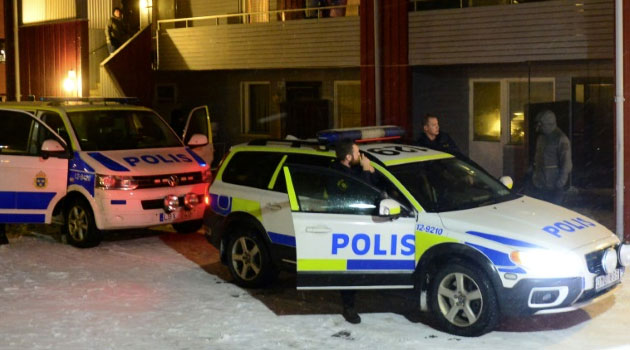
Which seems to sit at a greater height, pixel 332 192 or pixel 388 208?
pixel 332 192

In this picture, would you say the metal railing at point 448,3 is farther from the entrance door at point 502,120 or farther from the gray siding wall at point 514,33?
the entrance door at point 502,120

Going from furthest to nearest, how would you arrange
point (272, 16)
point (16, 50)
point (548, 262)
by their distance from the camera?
1. point (16, 50)
2. point (272, 16)
3. point (548, 262)

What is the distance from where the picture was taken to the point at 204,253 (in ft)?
40.5

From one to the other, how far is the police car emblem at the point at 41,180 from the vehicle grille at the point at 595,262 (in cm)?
753

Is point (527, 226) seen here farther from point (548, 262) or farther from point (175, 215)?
point (175, 215)

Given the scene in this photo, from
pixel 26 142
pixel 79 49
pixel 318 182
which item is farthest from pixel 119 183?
pixel 79 49

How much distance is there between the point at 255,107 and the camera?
2438cm

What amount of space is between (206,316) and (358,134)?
2288mm

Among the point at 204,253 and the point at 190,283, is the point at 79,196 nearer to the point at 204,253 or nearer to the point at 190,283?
the point at 204,253

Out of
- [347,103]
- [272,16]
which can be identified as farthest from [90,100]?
[272,16]

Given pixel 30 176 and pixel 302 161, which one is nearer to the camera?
pixel 302 161

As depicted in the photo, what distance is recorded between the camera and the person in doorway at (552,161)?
11.7m

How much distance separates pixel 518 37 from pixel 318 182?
8966 mm

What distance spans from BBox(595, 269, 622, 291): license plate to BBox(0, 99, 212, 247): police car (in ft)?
19.5
